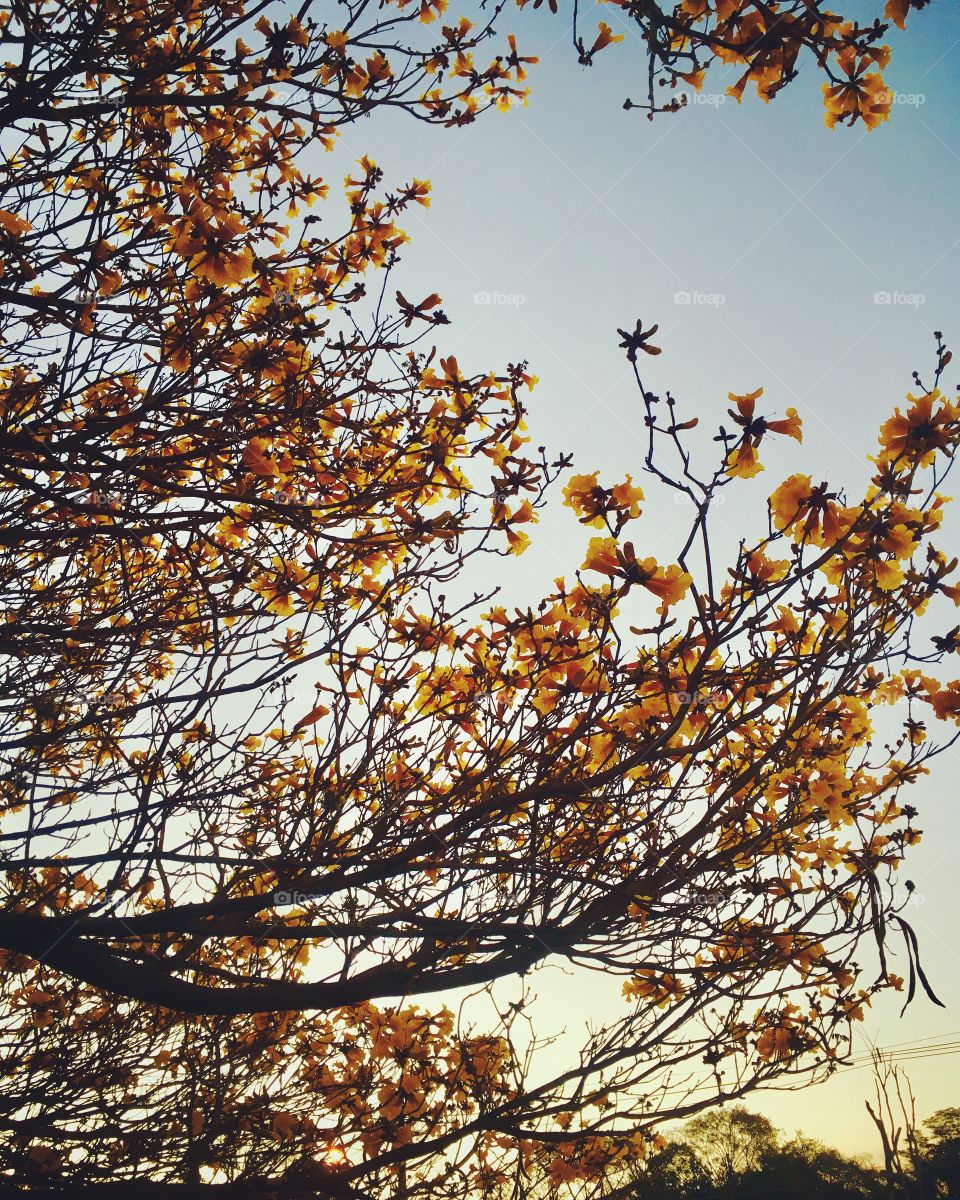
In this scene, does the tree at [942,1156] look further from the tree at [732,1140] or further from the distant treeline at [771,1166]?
the tree at [732,1140]

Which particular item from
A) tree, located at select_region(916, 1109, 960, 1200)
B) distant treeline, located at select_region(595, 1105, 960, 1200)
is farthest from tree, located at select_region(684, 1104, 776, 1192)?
tree, located at select_region(916, 1109, 960, 1200)

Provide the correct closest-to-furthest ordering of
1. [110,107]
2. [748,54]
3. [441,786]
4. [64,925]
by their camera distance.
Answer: [748,54], [110,107], [64,925], [441,786]

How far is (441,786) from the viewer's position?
345cm

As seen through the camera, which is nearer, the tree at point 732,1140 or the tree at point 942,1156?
the tree at point 942,1156

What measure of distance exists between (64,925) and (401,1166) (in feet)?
6.20

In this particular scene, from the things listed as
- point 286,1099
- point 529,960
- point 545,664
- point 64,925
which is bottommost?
point 286,1099

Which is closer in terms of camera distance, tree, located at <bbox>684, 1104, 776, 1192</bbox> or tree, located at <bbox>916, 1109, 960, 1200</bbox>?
tree, located at <bbox>916, 1109, 960, 1200</bbox>

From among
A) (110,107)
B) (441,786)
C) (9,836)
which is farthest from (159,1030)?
(110,107)

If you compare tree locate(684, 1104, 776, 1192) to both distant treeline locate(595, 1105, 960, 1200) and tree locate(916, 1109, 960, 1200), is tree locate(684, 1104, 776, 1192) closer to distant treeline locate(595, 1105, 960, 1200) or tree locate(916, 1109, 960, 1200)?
distant treeline locate(595, 1105, 960, 1200)

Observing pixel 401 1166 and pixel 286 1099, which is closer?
pixel 401 1166

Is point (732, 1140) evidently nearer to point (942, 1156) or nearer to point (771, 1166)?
point (771, 1166)

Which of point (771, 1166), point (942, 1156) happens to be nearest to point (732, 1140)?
point (771, 1166)

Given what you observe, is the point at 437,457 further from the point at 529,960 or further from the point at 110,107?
the point at 529,960

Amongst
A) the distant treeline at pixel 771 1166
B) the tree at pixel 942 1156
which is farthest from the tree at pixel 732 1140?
the tree at pixel 942 1156
